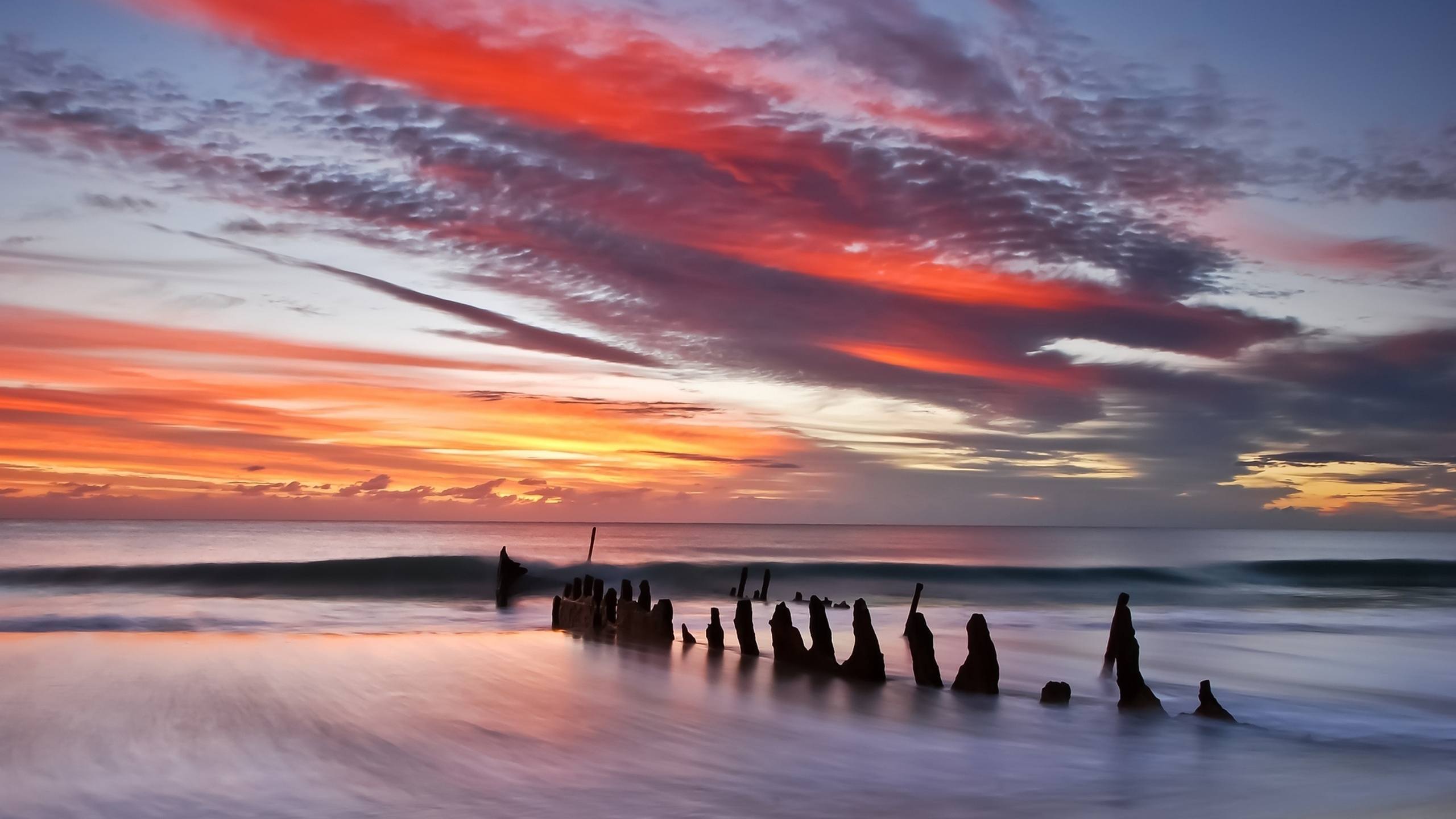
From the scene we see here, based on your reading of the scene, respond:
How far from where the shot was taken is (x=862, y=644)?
42.9 feet

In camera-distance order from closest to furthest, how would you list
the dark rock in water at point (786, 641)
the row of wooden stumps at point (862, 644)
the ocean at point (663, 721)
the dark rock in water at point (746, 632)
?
the ocean at point (663, 721) < the row of wooden stumps at point (862, 644) < the dark rock in water at point (786, 641) < the dark rock in water at point (746, 632)

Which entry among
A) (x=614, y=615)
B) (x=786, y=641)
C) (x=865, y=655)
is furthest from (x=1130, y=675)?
(x=614, y=615)

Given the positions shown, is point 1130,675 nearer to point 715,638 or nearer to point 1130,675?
point 1130,675

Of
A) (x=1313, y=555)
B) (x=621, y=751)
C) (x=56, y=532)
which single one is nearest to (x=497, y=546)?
(x=56, y=532)

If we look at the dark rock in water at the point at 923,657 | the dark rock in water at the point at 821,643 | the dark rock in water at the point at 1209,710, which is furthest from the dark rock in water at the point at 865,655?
the dark rock in water at the point at 1209,710

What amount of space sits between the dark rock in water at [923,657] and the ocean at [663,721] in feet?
0.98

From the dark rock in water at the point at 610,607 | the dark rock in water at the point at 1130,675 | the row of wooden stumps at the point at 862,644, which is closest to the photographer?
the dark rock in water at the point at 1130,675

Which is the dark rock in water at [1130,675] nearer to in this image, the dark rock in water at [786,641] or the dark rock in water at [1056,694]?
the dark rock in water at [1056,694]

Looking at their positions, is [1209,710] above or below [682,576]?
above

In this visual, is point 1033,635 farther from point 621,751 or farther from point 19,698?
point 19,698

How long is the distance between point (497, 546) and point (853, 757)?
68.2m

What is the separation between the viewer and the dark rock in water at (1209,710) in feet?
35.6

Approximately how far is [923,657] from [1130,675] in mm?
2313

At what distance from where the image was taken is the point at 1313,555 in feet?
235
